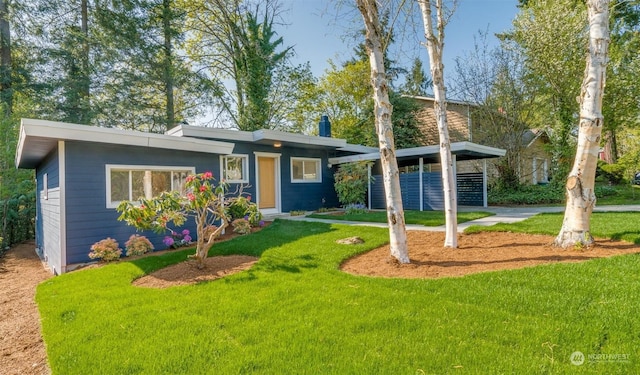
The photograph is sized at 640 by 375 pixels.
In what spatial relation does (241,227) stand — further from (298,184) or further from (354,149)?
→ (354,149)

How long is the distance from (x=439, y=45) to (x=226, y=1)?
15.8m

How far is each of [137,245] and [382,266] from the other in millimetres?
4631

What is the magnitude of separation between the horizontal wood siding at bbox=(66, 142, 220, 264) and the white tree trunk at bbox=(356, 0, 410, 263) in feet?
15.9

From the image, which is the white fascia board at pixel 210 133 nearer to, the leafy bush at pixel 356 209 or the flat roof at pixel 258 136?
the flat roof at pixel 258 136

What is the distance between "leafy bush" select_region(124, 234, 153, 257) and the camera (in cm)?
601

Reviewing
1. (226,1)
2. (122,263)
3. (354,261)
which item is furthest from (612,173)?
(226,1)

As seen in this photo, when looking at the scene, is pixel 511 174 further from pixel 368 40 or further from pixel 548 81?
pixel 368 40

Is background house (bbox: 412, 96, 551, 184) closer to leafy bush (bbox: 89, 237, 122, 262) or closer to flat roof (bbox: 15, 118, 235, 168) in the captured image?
flat roof (bbox: 15, 118, 235, 168)

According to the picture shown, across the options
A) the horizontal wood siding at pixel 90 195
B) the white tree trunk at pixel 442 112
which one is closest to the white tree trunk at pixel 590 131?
the white tree trunk at pixel 442 112

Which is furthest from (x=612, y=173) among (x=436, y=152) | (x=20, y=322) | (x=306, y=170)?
(x=20, y=322)

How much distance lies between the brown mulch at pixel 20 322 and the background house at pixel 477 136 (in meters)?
13.9

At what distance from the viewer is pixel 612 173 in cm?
1552

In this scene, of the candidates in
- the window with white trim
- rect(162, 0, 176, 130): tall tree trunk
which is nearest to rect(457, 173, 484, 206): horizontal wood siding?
the window with white trim

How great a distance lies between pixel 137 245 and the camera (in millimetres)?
6047
